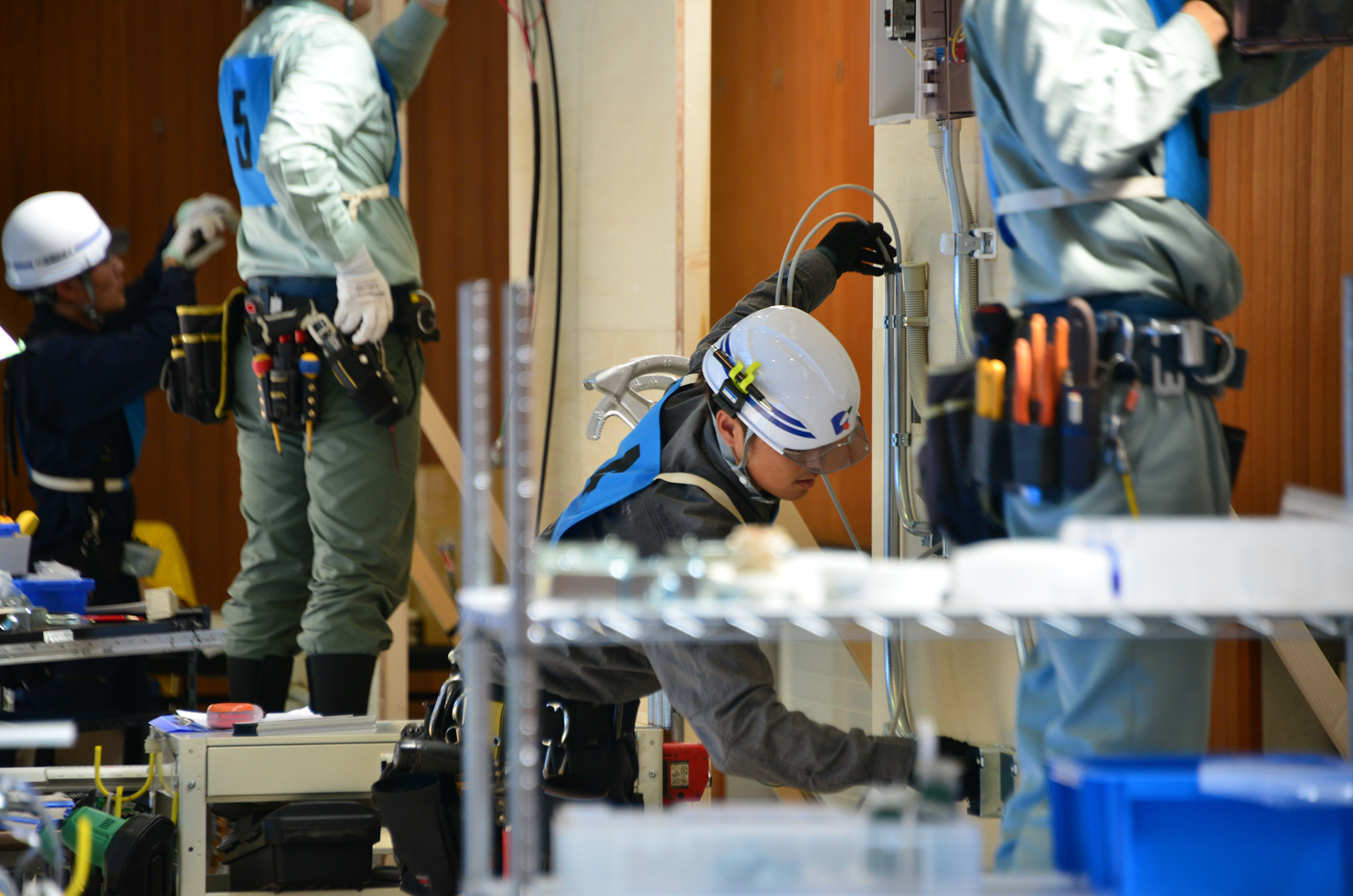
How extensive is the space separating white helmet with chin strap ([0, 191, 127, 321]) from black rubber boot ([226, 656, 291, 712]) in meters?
1.55

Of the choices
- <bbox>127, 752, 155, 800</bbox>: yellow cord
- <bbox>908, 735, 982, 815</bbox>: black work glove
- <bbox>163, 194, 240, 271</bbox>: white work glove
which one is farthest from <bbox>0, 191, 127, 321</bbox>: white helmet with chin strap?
<bbox>908, 735, 982, 815</bbox>: black work glove

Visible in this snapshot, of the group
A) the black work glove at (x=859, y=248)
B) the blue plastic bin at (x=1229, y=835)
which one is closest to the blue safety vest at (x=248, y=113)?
the black work glove at (x=859, y=248)

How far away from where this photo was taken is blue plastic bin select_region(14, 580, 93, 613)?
3424 millimetres

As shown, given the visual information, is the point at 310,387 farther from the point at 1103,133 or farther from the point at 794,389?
the point at 1103,133

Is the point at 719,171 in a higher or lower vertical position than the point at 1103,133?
higher

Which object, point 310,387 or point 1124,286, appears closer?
point 1124,286

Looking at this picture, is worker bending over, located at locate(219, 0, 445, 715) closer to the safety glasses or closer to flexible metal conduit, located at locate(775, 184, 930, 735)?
flexible metal conduit, located at locate(775, 184, 930, 735)

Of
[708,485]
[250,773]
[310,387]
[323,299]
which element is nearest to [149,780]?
[250,773]

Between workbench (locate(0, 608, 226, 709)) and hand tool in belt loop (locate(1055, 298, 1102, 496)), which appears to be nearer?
hand tool in belt loop (locate(1055, 298, 1102, 496))

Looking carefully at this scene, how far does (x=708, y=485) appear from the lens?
2.28 meters

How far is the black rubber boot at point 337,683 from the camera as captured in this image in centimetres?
333

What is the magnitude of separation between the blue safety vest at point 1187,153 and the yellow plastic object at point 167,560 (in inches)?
171

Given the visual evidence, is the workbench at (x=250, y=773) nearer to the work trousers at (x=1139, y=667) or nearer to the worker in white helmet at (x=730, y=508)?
the worker in white helmet at (x=730, y=508)

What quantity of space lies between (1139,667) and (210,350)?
2792 millimetres
